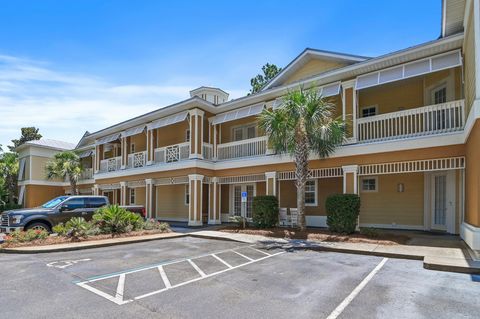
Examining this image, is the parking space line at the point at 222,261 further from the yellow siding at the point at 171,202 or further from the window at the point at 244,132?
the yellow siding at the point at 171,202

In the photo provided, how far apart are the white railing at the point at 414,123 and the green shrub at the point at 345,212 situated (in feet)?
9.10

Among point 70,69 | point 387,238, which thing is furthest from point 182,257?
point 70,69

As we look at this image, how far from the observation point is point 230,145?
1947cm

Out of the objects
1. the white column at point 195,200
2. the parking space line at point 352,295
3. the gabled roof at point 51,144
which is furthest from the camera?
the gabled roof at point 51,144

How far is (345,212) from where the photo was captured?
13.2 meters

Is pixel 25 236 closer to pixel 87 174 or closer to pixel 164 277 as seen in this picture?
pixel 164 277

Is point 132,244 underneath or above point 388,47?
underneath

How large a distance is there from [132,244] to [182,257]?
3806 mm

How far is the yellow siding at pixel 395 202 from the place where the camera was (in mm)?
15016

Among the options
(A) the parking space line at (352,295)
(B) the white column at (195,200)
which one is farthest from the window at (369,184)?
(B) the white column at (195,200)

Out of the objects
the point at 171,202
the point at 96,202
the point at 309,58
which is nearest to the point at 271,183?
the point at 309,58

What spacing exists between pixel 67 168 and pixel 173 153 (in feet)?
40.5

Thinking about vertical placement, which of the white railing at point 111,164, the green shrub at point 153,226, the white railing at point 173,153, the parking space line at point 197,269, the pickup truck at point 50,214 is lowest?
the green shrub at point 153,226

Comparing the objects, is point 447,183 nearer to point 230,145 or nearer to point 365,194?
point 365,194
